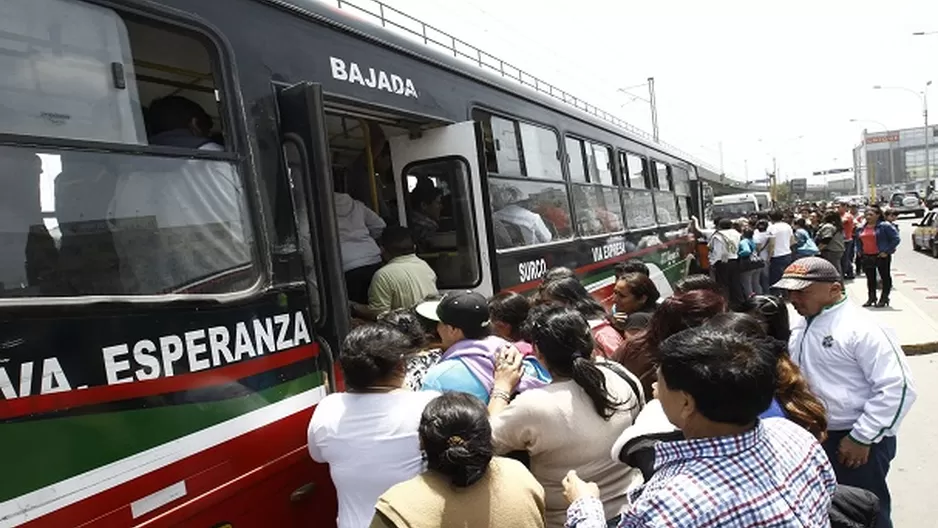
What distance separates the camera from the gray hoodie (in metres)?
3.82

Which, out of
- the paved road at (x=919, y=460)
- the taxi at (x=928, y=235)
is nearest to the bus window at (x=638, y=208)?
the paved road at (x=919, y=460)

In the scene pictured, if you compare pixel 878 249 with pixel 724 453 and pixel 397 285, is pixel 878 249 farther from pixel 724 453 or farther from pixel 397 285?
pixel 724 453

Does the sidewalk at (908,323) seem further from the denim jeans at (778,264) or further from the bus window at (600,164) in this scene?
the bus window at (600,164)

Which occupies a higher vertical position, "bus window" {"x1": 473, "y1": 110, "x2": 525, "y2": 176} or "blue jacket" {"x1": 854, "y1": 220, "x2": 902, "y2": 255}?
"bus window" {"x1": 473, "y1": 110, "x2": 525, "y2": 176}

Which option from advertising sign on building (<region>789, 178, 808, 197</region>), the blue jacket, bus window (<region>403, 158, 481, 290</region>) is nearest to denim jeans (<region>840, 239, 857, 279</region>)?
the blue jacket

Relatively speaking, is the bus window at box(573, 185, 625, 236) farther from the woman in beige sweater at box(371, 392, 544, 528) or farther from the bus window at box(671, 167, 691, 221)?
the woman in beige sweater at box(371, 392, 544, 528)

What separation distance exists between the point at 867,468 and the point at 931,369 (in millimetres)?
4848

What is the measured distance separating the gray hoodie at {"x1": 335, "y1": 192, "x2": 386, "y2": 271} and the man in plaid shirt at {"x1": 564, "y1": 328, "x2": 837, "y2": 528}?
8.58 ft

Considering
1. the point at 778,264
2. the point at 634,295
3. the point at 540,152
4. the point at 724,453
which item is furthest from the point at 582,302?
the point at 778,264

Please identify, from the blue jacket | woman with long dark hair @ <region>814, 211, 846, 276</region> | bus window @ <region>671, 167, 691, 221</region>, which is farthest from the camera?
woman with long dark hair @ <region>814, 211, 846, 276</region>

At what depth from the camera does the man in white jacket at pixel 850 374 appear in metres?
2.66

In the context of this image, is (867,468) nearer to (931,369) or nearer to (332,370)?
(332,370)

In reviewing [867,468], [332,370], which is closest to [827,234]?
[867,468]

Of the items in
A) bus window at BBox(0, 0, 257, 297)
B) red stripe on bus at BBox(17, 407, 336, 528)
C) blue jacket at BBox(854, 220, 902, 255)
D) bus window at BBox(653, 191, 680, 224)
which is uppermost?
bus window at BBox(0, 0, 257, 297)
